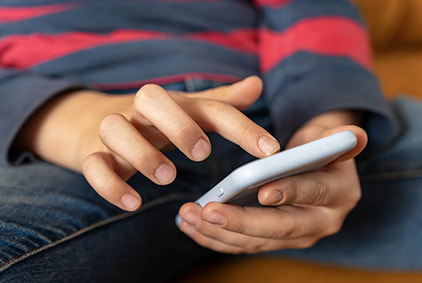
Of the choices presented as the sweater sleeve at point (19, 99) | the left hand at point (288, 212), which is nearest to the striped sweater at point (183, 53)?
the sweater sleeve at point (19, 99)

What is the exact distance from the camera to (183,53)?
20.9 inches

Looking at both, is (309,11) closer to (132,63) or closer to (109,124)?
(132,63)

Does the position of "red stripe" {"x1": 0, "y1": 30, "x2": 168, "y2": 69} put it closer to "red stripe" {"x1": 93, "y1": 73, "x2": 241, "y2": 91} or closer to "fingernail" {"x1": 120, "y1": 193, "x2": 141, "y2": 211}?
"red stripe" {"x1": 93, "y1": 73, "x2": 241, "y2": 91}

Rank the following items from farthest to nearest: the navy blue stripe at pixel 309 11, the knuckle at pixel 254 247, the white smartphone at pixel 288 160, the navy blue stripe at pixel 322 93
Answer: the navy blue stripe at pixel 309 11 < the navy blue stripe at pixel 322 93 < the knuckle at pixel 254 247 < the white smartphone at pixel 288 160

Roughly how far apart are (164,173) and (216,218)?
0.06 m

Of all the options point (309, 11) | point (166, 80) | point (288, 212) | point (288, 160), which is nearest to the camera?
point (288, 160)

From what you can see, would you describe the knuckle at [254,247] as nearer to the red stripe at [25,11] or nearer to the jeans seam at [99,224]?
the jeans seam at [99,224]

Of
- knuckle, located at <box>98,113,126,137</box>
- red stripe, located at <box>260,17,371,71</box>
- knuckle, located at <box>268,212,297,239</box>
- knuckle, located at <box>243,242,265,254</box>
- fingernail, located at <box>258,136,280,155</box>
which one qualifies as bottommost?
knuckle, located at <box>243,242,265,254</box>

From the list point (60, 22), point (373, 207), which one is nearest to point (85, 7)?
point (60, 22)

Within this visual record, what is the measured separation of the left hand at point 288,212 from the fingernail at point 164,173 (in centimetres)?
4

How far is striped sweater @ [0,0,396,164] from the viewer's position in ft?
1.62

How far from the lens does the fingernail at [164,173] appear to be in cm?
31

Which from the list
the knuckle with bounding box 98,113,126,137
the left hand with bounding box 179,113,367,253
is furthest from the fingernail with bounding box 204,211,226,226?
the knuckle with bounding box 98,113,126,137

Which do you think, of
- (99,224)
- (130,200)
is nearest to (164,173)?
(130,200)
